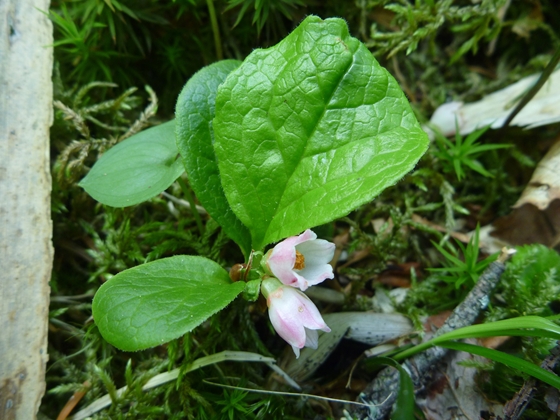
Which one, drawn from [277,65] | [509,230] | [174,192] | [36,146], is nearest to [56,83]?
[36,146]

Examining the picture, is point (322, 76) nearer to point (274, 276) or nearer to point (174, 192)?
Answer: point (274, 276)

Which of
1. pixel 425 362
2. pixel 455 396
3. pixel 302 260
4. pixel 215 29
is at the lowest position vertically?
pixel 455 396

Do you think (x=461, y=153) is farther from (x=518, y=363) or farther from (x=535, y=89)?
(x=518, y=363)

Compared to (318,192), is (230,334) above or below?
below

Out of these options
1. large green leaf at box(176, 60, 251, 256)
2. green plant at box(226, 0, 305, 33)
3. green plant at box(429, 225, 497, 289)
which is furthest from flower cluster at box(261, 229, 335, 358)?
green plant at box(226, 0, 305, 33)

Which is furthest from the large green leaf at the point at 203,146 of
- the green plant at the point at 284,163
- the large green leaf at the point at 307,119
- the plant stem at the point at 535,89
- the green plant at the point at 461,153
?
the plant stem at the point at 535,89

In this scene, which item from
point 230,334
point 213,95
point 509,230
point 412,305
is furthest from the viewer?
point 509,230

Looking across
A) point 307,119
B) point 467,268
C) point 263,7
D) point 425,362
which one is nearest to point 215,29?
point 263,7

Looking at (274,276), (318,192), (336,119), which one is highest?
(336,119)
